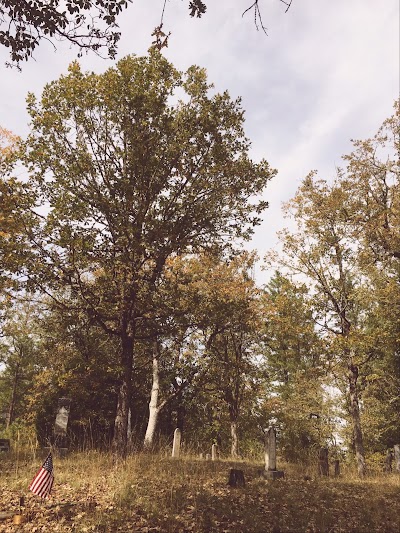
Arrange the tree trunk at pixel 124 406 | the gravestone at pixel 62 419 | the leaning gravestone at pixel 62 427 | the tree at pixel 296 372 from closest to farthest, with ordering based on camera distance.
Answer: the tree trunk at pixel 124 406
the leaning gravestone at pixel 62 427
the gravestone at pixel 62 419
the tree at pixel 296 372

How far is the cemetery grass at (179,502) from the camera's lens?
21.5 feet

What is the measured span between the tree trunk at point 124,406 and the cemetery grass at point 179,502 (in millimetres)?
462

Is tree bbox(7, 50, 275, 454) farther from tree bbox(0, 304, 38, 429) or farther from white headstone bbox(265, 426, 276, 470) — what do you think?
tree bbox(0, 304, 38, 429)

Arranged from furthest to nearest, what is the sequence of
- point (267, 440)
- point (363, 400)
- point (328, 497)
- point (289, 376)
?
point (289, 376) → point (363, 400) → point (267, 440) → point (328, 497)

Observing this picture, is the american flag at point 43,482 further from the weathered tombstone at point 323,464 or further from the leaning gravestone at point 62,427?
the weathered tombstone at point 323,464

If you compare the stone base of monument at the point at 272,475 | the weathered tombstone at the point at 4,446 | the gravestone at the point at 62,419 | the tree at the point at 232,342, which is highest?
the tree at the point at 232,342

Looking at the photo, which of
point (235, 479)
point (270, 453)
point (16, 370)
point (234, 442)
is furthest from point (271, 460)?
point (16, 370)

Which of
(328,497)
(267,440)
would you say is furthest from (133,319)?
(328,497)

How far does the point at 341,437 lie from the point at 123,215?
24249 mm

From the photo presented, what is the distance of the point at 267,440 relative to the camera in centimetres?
1248

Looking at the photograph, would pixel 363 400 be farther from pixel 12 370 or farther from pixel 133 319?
pixel 12 370

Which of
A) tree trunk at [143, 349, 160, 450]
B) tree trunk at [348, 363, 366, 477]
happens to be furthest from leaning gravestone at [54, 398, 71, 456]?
tree trunk at [348, 363, 366, 477]

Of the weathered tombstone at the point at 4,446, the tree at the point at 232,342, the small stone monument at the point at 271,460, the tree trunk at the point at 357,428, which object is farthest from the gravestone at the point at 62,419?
the tree trunk at the point at 357,428

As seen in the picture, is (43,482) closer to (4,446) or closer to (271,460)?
(271,460)
